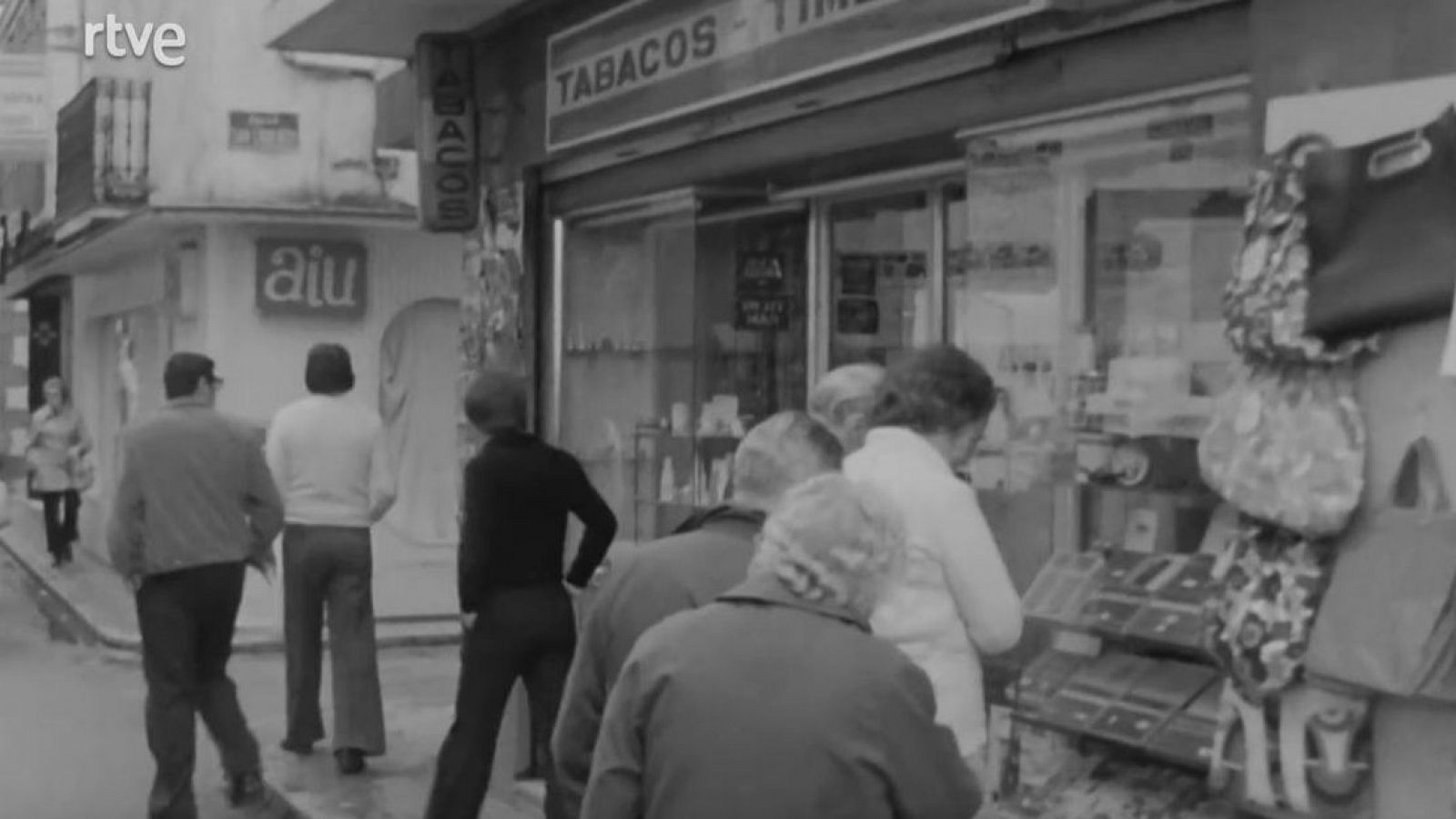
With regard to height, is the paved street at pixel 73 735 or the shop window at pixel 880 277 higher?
the shop window at pixel 880 277

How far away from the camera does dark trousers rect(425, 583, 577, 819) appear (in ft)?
26.7

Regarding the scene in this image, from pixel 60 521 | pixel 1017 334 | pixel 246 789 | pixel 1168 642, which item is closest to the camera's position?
pixel 1168 642

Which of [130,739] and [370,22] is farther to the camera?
[130,739]

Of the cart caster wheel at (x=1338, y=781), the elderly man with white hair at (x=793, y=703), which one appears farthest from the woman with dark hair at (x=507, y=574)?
the elderly man with white hair at (x=793, y=703)

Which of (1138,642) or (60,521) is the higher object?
(1138,642)

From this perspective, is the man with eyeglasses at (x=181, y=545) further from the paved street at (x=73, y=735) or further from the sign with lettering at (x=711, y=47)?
the sign with lettering at (x=711, y=47)

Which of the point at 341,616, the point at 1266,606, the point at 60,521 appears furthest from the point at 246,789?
the point at 60,521

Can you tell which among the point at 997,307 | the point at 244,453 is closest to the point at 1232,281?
the point at 997,307

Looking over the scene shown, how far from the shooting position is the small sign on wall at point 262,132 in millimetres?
16922

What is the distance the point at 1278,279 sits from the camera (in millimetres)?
4992

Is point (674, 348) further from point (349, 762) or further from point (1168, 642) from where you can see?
point (1168, 642)

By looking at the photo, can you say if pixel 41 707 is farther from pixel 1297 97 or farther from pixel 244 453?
pixel 1297 97

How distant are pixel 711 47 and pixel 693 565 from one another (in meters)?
3.07
